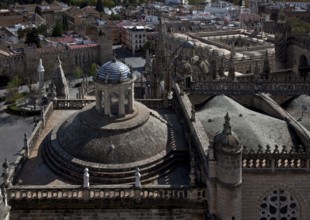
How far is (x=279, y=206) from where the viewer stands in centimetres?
2072

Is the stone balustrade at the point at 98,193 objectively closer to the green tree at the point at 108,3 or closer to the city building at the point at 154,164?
the city building at the point at 154,164

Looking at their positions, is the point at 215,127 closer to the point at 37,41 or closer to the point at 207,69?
the point at 207,69

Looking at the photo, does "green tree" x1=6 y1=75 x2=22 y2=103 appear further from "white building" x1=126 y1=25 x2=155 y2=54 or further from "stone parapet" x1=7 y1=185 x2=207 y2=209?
"stone parapet" x1=7 y1=185 x2=207 y2=209

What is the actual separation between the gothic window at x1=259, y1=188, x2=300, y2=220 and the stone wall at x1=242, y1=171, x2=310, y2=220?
0.25 meters

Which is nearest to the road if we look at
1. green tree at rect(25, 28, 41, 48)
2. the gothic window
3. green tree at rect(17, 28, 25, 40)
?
green tree at rect(25, 28, 41, 48)

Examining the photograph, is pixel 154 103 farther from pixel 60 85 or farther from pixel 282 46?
pixel 282 46

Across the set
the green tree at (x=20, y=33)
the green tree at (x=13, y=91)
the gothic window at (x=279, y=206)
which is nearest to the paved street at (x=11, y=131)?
the green tree at (x=13, y=91)

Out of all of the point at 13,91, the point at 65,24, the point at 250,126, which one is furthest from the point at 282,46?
the point at 65,24

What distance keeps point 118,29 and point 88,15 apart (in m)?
16.0

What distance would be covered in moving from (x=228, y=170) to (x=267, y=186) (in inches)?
101

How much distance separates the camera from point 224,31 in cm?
11469

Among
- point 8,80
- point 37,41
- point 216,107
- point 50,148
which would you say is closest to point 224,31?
point 37,41

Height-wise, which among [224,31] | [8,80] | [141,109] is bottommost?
[8,80]

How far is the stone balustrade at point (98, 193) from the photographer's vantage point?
66.2ft
